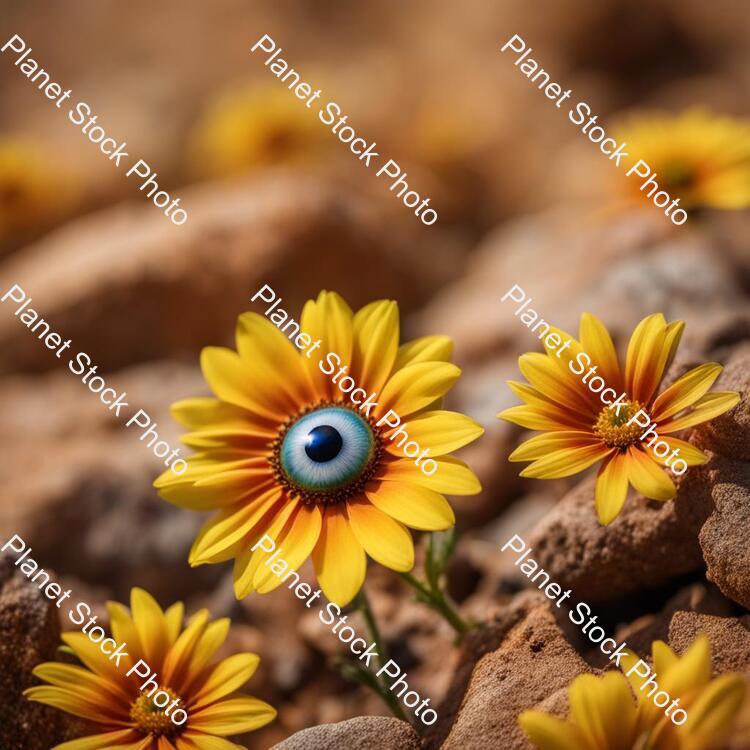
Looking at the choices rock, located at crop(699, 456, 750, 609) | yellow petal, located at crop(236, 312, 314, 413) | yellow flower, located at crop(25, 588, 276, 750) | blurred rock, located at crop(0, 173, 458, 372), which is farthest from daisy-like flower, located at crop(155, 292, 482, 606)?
blurred rock, located at crop(0, 173, 458, 372)

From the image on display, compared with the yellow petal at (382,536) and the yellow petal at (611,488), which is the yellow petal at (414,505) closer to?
the yellow petal at (382,536)

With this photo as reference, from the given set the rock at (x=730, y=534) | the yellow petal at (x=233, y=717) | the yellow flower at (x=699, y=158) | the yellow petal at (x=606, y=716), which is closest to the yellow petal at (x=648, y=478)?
the rock at (x=730, y=534)

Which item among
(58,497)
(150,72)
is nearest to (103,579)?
(58,497)

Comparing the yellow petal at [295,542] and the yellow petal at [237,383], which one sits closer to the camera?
the yellow petal at [295,542]

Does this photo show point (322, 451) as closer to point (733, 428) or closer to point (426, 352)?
point (426, 352)

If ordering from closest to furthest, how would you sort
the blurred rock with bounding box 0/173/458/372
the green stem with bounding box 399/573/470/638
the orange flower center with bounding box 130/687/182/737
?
1. the orange flower center with bounding box 130/687/182/737
2. the green stem with bounding box 399/573/470/638
3. the blurred rock with bounding box 0/173/458/372

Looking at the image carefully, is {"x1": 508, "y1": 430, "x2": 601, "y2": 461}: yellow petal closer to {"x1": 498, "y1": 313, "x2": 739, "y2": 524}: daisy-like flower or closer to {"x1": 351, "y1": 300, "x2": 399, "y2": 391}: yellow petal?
{"x1": 498, "y1": 313, "x2": 739, "y2": 524}: daisy-like flower
